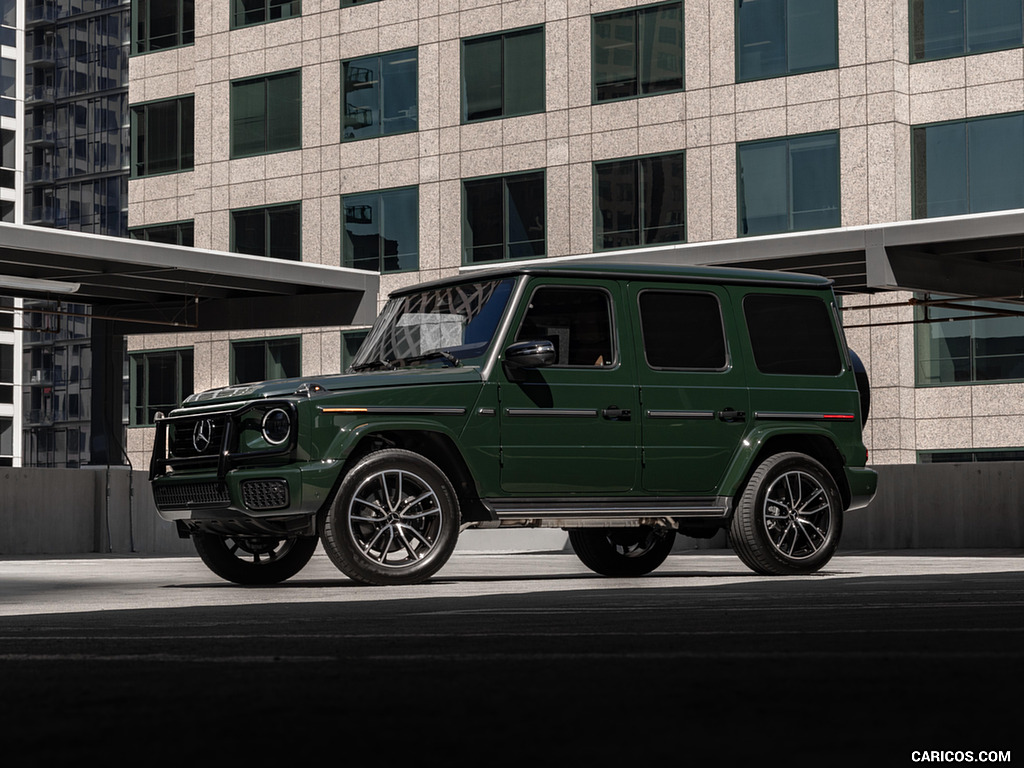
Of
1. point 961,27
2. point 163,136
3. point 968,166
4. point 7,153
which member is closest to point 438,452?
point 968,166

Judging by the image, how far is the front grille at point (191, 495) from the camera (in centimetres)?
1167

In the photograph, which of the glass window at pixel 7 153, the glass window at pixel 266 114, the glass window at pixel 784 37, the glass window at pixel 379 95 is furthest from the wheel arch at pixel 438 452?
the glass window at pixel 7 153

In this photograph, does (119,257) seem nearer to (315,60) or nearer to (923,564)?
(923,564)

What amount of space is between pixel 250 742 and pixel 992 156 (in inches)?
1185

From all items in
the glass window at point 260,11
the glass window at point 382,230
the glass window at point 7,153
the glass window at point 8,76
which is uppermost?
the glass window at point 8,76

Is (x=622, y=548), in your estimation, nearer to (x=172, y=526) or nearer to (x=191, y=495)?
(x=191, y=495)

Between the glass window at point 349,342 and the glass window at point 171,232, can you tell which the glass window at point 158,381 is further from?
the glass window at point 349,342

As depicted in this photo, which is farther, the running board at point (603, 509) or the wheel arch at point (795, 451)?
the wheel arch at point (795, 451)

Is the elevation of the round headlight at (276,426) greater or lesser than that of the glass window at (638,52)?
lesser

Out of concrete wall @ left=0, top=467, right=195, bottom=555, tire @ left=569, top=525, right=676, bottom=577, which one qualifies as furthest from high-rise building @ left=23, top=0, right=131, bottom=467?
tire @ left=569, top=525, right=676, bottom=577

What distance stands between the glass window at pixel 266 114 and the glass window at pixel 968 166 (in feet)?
49.4

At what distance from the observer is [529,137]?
37.0m

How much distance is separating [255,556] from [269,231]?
28803 millimetres

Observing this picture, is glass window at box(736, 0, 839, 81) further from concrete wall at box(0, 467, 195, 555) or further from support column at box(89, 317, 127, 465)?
concrete wall at box(0, 467, 195, 555)
